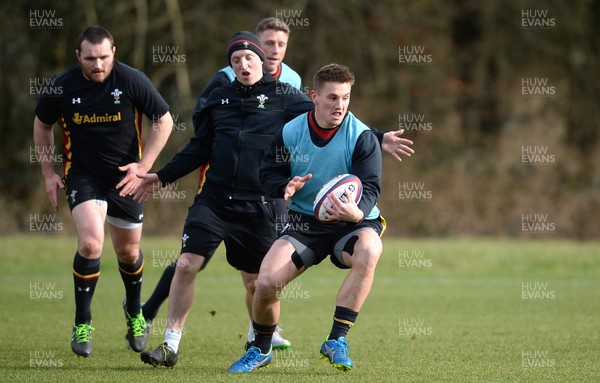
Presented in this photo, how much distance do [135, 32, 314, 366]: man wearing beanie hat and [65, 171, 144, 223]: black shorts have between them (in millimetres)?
448

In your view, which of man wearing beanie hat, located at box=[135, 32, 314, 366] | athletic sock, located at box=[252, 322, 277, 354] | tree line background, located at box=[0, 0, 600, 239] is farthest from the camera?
tree line background, located at box=[0, 0, 600, 239]

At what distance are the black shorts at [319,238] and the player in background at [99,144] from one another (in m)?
1.60

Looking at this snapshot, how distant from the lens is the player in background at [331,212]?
6148mm

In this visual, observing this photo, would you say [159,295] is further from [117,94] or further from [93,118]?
[117,94]

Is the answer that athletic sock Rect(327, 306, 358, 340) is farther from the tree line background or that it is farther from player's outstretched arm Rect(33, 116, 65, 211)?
the tree line background

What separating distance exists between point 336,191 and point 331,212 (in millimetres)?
145

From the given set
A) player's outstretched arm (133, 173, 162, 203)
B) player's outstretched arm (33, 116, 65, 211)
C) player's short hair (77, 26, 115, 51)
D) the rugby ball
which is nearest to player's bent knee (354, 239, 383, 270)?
the rugby ball

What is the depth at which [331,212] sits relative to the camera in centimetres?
604

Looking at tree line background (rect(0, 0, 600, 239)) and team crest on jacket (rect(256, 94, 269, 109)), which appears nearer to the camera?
team crest on jacket (rect(256, 94, 269, 109))

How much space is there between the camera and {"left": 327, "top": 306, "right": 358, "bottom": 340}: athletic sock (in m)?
6.11

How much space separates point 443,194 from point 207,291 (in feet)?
33.3

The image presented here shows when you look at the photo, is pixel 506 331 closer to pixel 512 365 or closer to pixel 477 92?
pixel 512 365

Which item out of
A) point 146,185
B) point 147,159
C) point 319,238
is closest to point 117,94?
point 147,159

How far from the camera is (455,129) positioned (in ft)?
76.8
